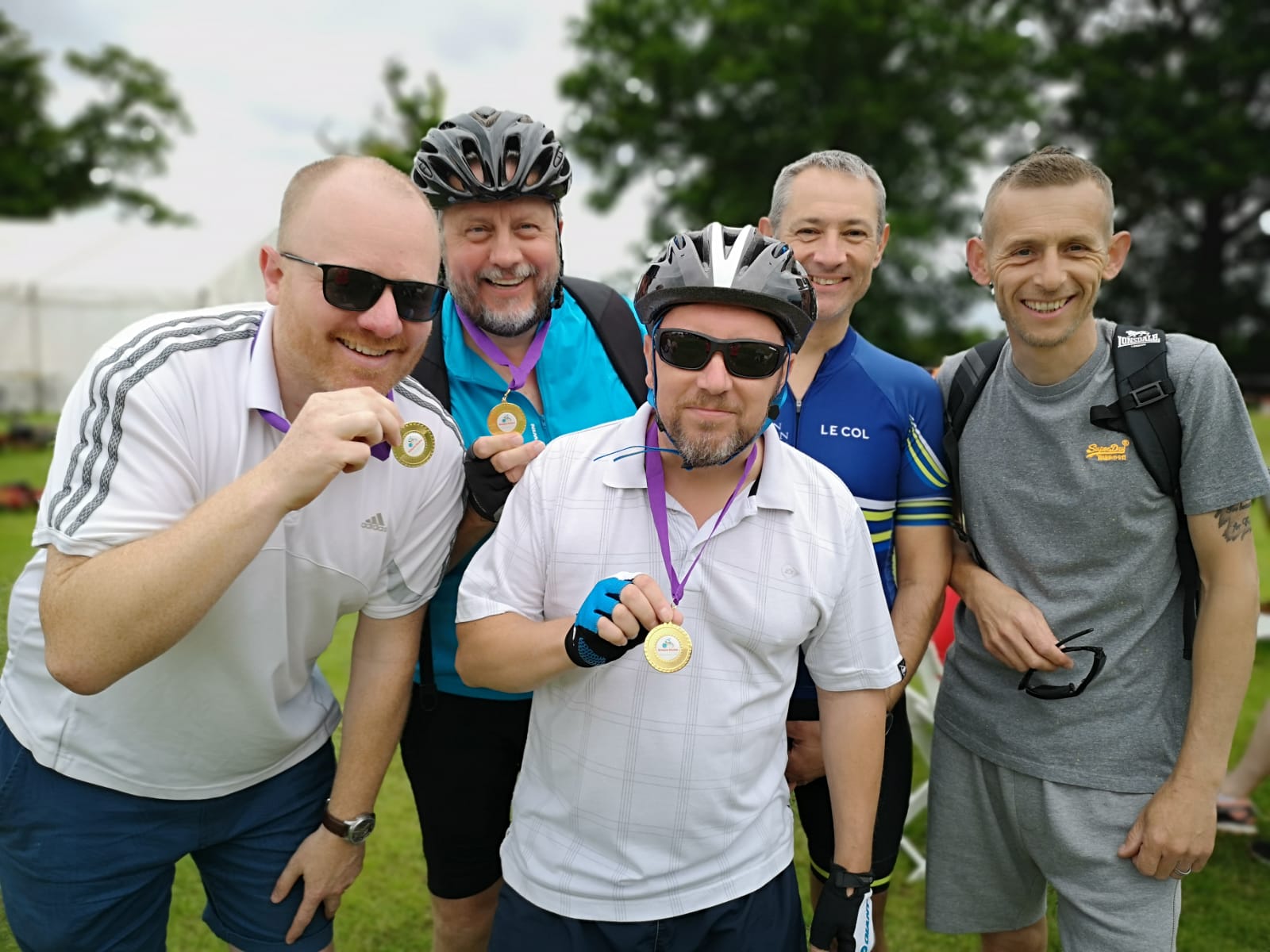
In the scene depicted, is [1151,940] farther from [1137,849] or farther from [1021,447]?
[1021,447]

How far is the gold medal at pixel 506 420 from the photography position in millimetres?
3334

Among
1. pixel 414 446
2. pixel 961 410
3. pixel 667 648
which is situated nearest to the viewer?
pixel 667 648

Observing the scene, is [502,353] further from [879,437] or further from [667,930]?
[667,930]

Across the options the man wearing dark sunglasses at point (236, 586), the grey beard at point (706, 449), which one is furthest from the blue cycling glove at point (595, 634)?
the man wearing dark sunglasses at point (236, 586)

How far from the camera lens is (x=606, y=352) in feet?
11.9

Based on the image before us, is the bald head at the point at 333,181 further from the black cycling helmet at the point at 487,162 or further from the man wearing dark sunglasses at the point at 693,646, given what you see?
the man wearing dark sunglasses at the point at 693,646

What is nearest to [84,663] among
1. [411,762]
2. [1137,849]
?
[411,762]

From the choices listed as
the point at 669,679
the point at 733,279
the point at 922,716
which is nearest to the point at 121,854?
the point at 669,679

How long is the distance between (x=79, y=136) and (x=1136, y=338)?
177ft

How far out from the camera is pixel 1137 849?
9.98 ft

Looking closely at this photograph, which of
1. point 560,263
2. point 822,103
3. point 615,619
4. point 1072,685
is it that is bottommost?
point 1072,685

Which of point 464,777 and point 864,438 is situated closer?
point 864,438

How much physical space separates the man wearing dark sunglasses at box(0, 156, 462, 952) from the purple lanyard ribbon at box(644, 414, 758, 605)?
735 millimetres

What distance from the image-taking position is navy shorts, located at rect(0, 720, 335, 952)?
2814 millimetres
